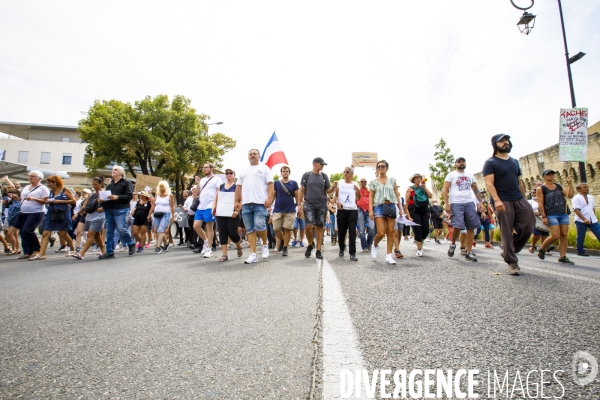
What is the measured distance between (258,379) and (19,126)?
2715 inches

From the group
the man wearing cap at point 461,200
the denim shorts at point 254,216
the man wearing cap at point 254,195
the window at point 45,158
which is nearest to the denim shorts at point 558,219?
the man wearing cap at point 461,200

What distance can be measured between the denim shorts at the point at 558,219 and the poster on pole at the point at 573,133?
16.1ft

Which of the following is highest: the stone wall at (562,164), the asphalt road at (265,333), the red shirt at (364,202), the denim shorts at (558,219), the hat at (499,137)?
the stone wall at (562,164)

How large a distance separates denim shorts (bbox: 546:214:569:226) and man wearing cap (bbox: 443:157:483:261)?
1.45 metres

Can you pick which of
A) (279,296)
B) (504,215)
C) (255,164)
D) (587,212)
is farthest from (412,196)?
(279,296)

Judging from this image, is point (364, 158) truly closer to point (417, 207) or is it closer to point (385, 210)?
point (417, 207)

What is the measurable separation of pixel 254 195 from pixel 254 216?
424 mm

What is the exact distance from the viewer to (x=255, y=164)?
6.71m

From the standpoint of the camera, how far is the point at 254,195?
6.48m

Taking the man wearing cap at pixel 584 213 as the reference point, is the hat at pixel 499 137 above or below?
above

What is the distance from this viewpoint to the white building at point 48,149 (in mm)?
51000

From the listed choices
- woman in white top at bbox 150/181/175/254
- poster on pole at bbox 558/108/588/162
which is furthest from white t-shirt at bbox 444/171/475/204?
woman in white top at bbox 150/181/175/254

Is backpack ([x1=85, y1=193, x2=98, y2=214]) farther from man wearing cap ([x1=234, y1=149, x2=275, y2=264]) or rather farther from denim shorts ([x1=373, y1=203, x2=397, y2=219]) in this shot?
denim shorts ([x1=373, y1=203, x2=397, y2=219])

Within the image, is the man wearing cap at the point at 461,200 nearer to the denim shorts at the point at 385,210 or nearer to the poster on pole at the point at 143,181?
the denim shorts at the point at 385,210
